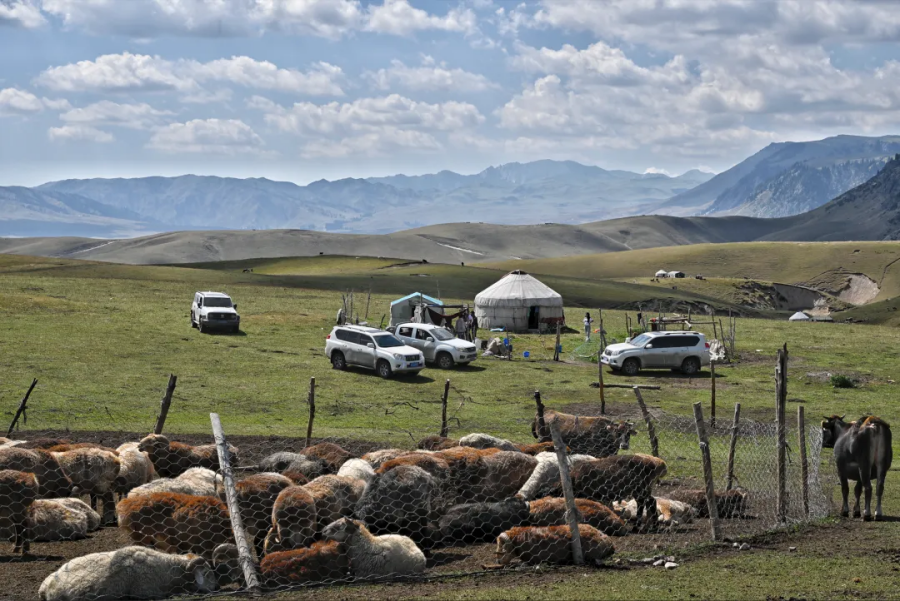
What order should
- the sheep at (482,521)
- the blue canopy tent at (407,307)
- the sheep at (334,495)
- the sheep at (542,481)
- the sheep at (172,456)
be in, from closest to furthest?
the sheep at (334,495), the sheep at (482,521), the sheep at (542,481), the sheep at (172,456), the blue canopy tent at (407,307)

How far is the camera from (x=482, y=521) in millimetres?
13352

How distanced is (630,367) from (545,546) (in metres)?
28.8

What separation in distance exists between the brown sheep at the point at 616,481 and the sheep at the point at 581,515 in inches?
36.1

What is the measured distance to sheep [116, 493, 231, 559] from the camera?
1182cm

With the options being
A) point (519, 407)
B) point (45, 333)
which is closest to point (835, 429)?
point (519, 407)

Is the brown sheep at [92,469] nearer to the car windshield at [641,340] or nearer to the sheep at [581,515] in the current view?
the sheep at [581,515]

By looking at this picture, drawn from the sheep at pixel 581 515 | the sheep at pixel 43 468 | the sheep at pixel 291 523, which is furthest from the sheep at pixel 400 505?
the sheep at pixel 43 468

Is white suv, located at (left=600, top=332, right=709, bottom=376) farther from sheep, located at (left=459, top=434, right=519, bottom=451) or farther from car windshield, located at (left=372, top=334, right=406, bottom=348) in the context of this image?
sheep, located at (left=459, top=434, right=519, bottom=451)

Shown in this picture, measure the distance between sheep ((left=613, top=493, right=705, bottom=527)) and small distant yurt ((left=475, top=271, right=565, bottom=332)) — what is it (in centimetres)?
3898

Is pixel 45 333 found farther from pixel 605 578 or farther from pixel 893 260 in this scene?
pixel 893 260

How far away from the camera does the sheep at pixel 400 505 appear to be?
1287 centimetres

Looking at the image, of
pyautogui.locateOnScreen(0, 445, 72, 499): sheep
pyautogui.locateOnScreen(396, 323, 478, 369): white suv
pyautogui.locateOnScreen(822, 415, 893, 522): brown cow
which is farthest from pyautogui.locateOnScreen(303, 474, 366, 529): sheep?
pyautogui.locateOnScreen(396, 323, 478, 369): white suv

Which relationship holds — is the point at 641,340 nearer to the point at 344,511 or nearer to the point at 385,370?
the point at 385,370

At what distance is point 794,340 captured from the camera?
50000 mm
